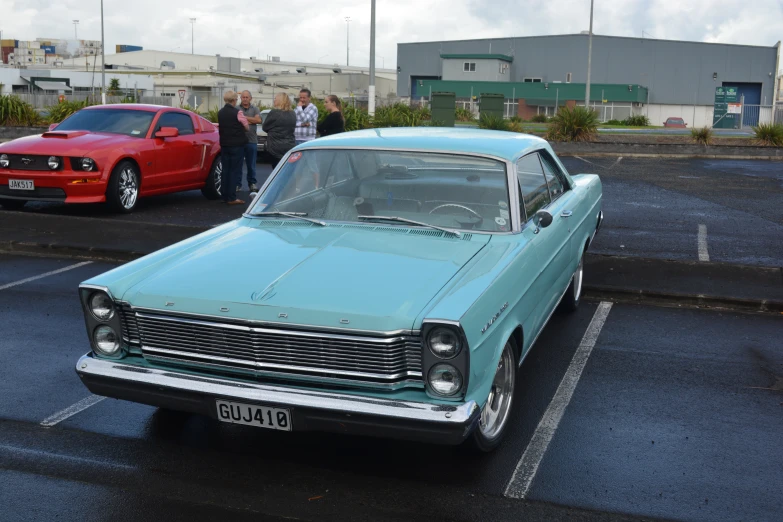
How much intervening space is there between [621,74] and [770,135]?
4800 centimetres

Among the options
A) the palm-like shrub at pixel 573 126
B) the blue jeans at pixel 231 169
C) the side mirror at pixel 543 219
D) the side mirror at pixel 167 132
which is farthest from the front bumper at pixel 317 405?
the palm-like shrub at pixel 573 126

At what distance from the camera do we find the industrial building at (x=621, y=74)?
6556 centimetres

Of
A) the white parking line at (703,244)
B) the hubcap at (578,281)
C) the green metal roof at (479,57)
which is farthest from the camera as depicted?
the green metal roof at (479,57)

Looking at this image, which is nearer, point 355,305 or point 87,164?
point 355,305

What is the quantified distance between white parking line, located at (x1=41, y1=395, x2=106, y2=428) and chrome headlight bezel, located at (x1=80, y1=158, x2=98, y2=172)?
6.78 metres

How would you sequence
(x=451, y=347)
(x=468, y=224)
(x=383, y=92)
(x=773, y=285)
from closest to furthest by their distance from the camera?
(x=451, y=347), (x=468, y=224), (x=773, y=285), (x=383, y=92)

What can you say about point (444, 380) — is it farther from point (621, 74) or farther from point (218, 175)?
point (621, 74)

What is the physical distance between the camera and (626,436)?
4.87m

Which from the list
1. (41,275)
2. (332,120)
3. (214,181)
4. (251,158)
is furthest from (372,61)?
(41,275)

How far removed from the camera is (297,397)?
3.94 metres

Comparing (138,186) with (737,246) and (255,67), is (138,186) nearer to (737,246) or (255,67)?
(737,246)

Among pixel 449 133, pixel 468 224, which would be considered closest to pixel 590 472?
pixel 468 224

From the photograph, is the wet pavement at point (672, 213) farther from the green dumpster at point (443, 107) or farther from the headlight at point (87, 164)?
the green dumpster at point (443, 107)

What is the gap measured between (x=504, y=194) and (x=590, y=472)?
1766 mm
